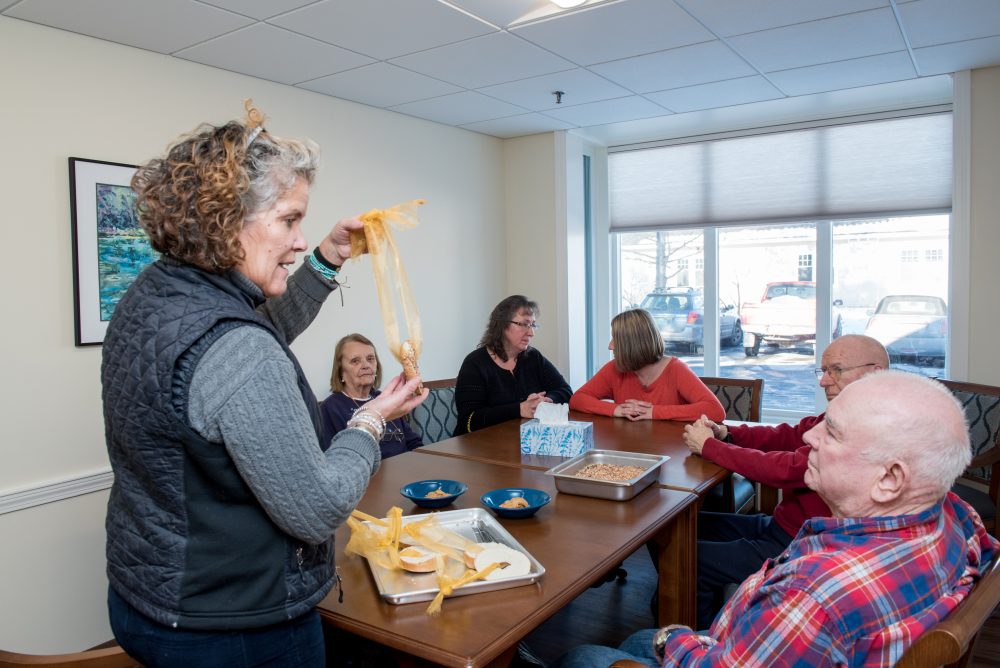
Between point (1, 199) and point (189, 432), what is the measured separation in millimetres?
2161

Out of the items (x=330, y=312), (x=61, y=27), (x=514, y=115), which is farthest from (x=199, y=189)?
(x=514, y=115)

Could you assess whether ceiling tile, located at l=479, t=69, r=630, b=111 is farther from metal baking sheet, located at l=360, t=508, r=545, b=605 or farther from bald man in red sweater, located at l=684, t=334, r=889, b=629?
metal baking sheet, located at l=360, t=508, r=545, b=605

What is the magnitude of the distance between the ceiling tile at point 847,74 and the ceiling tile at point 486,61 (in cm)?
120

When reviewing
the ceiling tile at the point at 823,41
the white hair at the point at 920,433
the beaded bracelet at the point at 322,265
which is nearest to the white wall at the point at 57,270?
the beaded bracelet at the point at 322,265

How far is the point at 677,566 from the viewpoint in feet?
6.73

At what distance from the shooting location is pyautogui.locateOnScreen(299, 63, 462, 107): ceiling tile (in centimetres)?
346

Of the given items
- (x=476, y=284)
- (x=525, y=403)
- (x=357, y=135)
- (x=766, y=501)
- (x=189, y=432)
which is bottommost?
(x=766, y=501)

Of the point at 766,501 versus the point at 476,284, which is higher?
the point at 476,284

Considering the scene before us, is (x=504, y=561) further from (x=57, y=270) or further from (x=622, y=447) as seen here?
(x=57, y=270)

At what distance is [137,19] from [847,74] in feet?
10.6

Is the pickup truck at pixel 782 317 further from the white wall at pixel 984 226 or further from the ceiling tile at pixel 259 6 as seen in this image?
the ceiling tile at pixel 259 6

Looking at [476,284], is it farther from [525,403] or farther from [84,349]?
[84,349]

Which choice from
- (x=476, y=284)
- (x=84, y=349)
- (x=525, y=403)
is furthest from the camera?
(x=476, y=284)

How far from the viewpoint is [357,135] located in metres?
4.02
